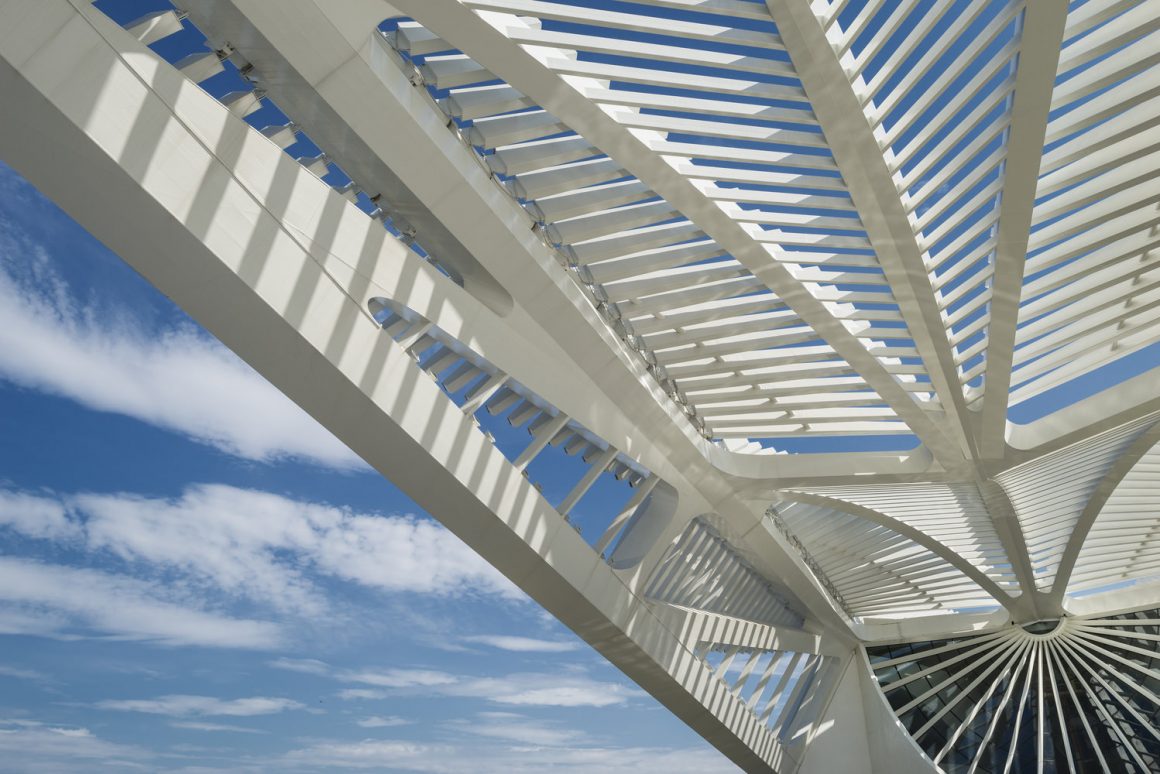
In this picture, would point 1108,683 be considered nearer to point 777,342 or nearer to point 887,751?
point 887,751

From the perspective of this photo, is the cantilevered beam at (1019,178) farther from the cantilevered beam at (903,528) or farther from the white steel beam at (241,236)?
the white steel beam at (241,236)

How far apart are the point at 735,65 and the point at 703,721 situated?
12.5 m

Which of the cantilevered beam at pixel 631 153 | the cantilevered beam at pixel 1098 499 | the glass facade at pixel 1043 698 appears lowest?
the glass facade at pixel 1043 698

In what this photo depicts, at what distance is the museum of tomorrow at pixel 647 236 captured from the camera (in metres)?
5.59

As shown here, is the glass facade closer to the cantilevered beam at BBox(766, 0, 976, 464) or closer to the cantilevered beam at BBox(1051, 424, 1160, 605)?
the cantilevered beam at BBox(1051, 424, 1160, 605)

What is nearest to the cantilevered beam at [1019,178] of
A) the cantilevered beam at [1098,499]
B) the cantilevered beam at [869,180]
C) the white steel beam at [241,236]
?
the cantilevered beam at [869,180]

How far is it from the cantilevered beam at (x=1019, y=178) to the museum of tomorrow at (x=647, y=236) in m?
0.03

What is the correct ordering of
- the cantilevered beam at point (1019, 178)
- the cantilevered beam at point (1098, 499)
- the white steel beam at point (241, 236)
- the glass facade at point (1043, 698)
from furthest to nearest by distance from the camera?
1. the glass facade at point (1043, 698)
2. the cantilevered beam at point (1098, 499)
3. the white steel beam at point (241, 236)
4. the cantilevered beam at point (1019, 178)

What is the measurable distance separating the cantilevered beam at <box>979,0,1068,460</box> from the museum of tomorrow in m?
0.03

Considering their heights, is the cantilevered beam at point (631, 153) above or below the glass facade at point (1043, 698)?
above

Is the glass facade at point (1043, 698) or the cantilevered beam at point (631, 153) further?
the glass facade at point (1043, 698)

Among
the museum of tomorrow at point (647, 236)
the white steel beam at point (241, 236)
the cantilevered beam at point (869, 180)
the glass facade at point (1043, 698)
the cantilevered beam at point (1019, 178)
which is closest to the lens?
the cantilevered beam at point (1019, 178)

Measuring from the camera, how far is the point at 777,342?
9.98 meters

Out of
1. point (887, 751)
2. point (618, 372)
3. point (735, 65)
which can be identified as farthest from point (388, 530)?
point (735, 65)
